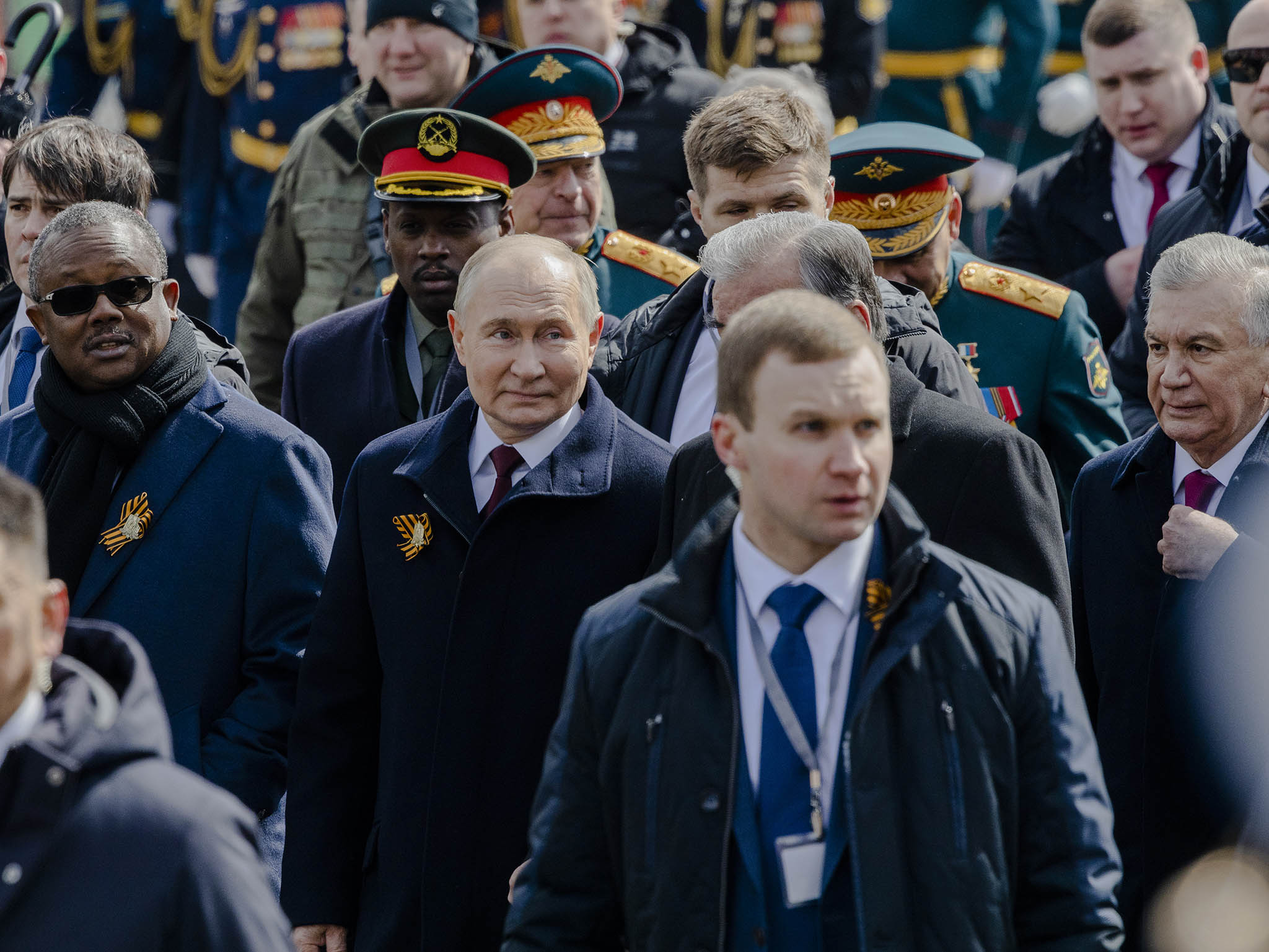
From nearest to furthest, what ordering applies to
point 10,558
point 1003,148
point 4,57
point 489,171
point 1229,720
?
point 10,558, point 1229,720, point 489,171, point 4,57, point 1003,148

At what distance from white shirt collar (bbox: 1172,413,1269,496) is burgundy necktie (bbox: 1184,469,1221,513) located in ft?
0.04

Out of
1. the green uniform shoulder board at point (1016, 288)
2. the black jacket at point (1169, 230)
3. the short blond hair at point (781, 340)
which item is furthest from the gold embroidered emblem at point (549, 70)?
the short blond hair at point (781, 340)

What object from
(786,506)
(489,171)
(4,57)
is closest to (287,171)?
(4,57)

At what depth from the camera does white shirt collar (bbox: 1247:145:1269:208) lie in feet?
19.8

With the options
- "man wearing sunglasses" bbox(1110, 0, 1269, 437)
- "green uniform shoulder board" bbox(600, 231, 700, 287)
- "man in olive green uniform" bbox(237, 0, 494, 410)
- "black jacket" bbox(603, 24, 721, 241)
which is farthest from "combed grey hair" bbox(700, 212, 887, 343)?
"black jacket" bbox(603, 24, 721, 241)

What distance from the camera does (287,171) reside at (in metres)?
6.94

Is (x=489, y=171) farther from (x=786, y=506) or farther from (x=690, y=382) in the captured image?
(x=786, y=506)

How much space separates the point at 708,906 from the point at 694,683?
0.36 meters

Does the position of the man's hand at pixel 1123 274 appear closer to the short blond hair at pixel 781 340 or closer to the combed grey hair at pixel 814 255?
the combed grey hair at pixel 814 255

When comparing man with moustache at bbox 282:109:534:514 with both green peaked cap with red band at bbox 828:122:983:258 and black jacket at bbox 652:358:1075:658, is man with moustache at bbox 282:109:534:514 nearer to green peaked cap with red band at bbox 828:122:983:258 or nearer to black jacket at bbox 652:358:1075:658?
green peaked cap with red band at bbox 828:122:983:258

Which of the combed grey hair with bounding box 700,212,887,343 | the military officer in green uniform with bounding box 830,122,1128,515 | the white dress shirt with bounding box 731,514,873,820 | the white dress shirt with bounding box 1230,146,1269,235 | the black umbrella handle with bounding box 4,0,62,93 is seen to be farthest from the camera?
the black umbrella handle with bounding box 4,0,62,93

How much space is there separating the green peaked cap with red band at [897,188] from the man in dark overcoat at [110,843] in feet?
11.0

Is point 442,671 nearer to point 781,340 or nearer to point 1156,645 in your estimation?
point 781,340

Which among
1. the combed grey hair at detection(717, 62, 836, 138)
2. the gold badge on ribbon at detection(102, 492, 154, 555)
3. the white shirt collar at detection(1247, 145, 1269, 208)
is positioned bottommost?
the gold badge on ribbon at detection(102, 492, 154, 555)
